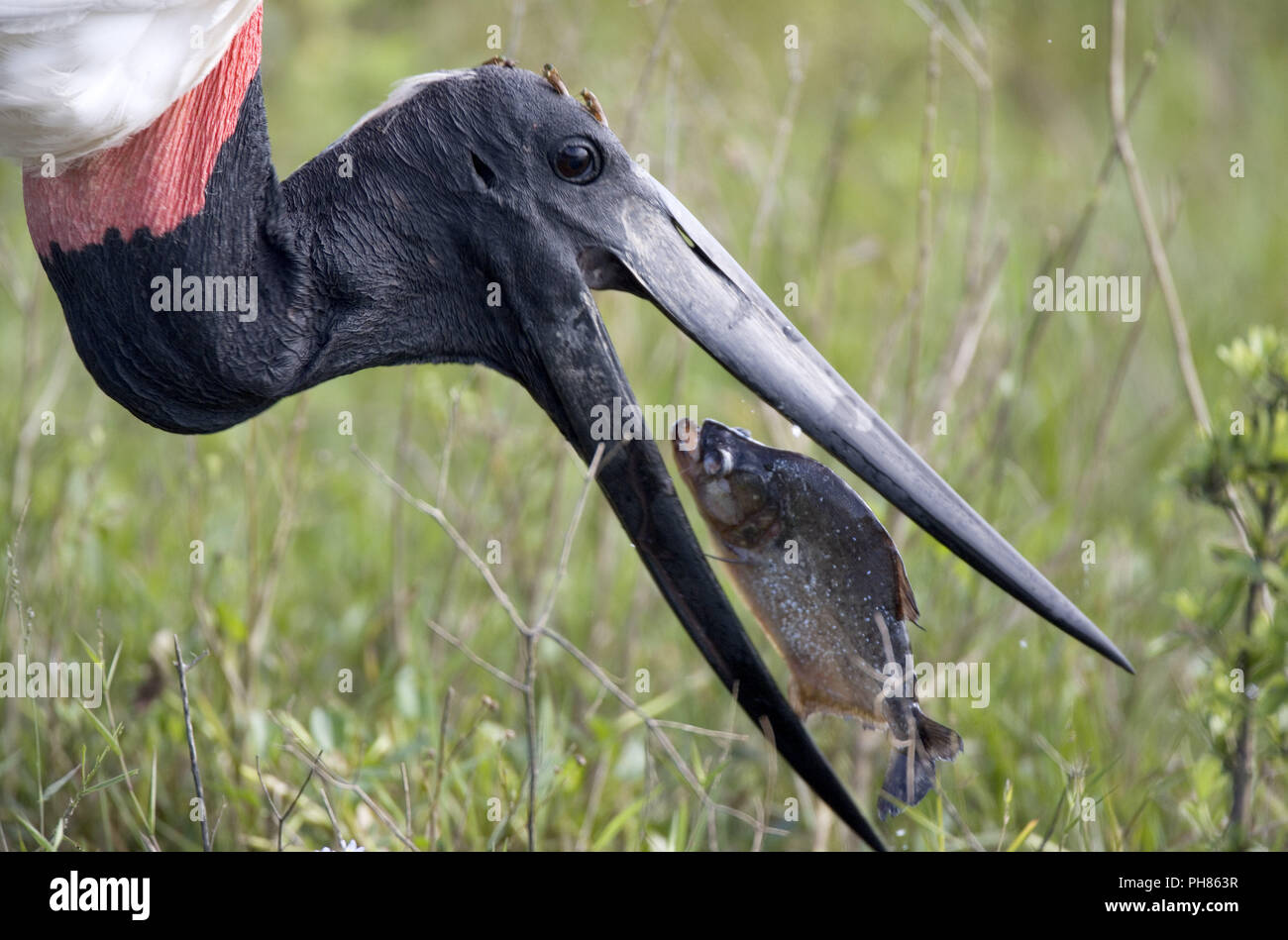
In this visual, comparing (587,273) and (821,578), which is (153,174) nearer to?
(587,273)

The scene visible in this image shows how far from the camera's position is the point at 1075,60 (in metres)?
8.17

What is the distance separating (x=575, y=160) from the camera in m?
2.19

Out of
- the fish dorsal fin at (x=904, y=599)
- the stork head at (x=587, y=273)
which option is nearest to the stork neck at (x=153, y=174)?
the stork head at (x=587, y=273)

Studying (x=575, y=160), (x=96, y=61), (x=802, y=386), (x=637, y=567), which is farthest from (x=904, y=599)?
(x=637, y=567)

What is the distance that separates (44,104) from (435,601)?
2.35 m

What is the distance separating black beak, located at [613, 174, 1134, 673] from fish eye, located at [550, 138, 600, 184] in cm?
9

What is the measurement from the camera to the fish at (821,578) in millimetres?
2322

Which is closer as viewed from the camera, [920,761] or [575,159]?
[575,159]

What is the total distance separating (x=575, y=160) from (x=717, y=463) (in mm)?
558

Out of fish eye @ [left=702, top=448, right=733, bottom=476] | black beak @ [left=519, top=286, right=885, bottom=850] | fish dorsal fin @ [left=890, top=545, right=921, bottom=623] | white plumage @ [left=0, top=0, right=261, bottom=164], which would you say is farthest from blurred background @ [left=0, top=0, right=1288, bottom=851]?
white plumage @ [left=0, top=0, right=261, bottom=164]

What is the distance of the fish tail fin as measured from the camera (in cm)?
237

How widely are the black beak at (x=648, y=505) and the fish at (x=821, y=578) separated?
0.08m

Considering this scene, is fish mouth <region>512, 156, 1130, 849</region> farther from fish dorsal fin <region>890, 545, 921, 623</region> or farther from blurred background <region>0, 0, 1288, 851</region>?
blurred background <region>0, 0, 1288, 851</region>
